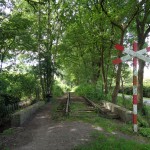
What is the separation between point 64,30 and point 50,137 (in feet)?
63.5

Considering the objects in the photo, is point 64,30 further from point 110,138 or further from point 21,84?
point 110,138

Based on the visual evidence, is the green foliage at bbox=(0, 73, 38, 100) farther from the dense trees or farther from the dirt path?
the dirt path

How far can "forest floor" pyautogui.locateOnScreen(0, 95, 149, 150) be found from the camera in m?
6.57

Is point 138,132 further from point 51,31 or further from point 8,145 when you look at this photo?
point 51,31

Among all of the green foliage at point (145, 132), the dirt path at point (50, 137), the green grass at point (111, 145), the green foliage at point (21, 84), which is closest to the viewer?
the green grass at point (111, 145)

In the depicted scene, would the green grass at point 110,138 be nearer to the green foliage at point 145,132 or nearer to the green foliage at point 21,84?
the green foliage at point 145,132

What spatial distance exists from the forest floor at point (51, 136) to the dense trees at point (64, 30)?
14.0ft

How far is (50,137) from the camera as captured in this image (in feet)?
24.1

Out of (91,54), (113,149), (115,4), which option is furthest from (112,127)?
(91,54)

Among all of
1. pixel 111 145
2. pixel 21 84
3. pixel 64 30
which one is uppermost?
pixel 64 30

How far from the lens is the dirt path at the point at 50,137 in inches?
258

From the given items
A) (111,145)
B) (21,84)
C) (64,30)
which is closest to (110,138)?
(111,145)

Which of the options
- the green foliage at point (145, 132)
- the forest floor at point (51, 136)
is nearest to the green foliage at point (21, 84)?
the forest floor at point (51, 136)

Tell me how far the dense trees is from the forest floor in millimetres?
4259
